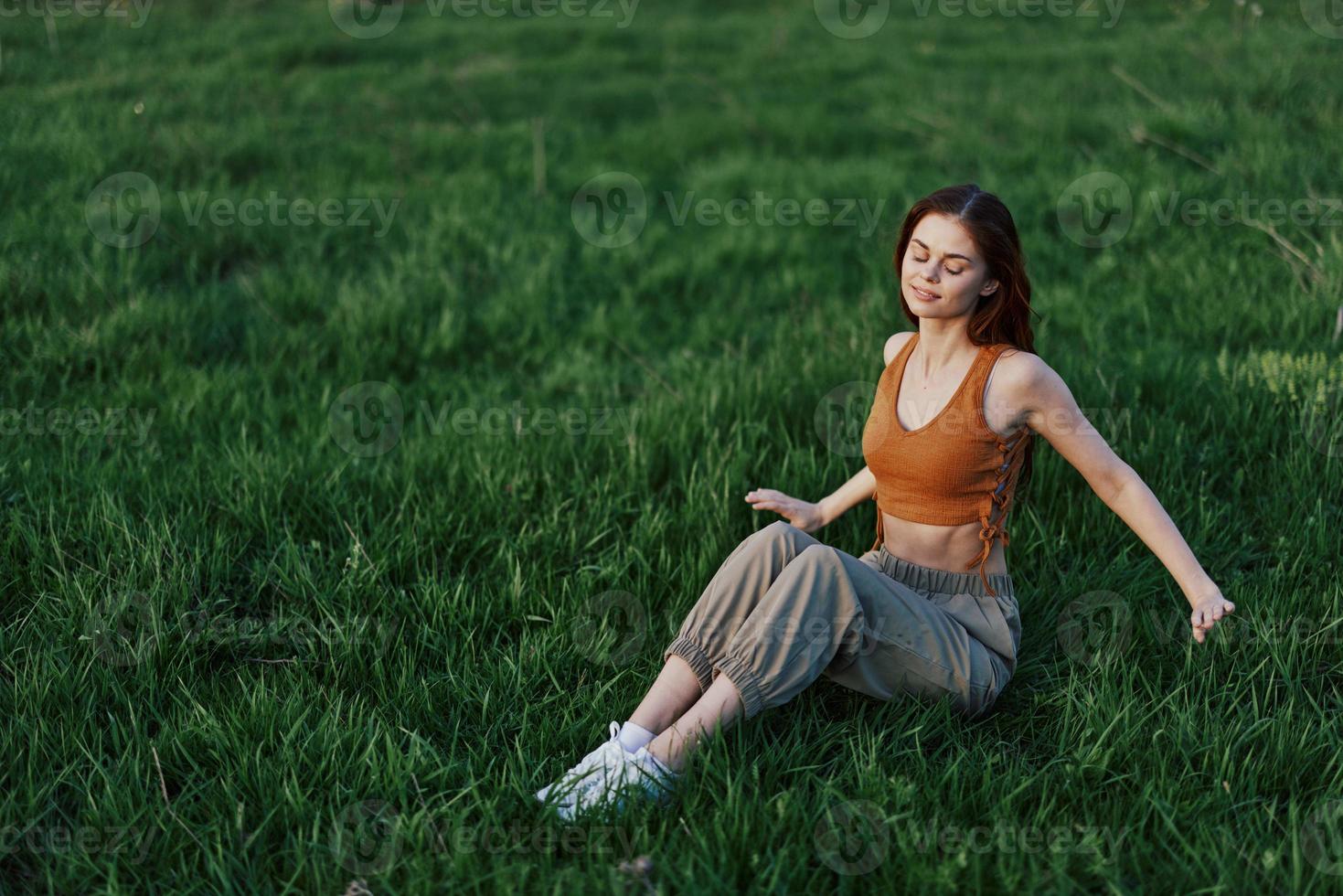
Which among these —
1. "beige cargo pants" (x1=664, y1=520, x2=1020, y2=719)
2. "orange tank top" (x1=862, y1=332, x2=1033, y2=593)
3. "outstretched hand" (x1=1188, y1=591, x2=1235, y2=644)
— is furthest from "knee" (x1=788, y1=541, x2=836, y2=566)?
"outstretched hand" (x1=1188, y1=591, x2=1235, y2=644)

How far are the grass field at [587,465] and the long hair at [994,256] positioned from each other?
0.79 m

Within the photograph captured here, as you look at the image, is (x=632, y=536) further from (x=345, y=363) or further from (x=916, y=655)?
(x=345, y=363)

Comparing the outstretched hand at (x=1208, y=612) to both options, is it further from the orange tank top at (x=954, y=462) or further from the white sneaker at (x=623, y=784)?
the white sneaker at (x=623, y=784)

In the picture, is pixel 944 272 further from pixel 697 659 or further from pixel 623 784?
pixel 623 784

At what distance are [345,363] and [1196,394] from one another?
3.14 m

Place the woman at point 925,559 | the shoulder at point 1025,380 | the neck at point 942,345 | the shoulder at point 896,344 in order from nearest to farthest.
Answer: the woman at point 925,559, the shoulder at point 1025,380, the neck at point 942,345, the shoulder at point 896,344

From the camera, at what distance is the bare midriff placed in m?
2.50

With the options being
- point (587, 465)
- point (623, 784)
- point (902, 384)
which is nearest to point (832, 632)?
point (623, 784)

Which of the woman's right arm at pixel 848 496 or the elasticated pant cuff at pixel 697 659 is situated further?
the woman's right arm at pixel 848 496

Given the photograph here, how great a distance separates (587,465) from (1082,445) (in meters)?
1.57

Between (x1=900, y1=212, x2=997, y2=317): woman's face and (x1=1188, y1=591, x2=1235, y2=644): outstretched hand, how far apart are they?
81 cm

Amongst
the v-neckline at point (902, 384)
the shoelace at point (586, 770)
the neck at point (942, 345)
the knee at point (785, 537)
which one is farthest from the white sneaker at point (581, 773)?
the neck at point (942, 345)

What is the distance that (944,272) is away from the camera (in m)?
2.37

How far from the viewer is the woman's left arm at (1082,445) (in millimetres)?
2293
